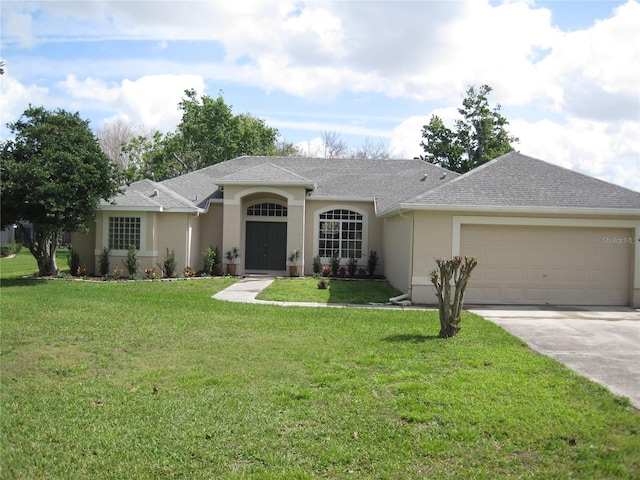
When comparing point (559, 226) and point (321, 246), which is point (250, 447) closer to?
point (559, 226)

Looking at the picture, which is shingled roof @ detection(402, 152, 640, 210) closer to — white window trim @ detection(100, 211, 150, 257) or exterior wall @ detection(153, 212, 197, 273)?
exterior wall @ detection(153, 212, 197, 273)

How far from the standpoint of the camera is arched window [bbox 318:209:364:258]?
2164 centimetres

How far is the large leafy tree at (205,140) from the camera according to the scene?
115 feet

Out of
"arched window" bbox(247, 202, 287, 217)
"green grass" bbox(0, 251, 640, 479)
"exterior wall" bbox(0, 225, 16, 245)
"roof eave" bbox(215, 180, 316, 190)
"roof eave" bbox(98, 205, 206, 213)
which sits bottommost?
"green grass" bbox(0, 251, 640, 479)

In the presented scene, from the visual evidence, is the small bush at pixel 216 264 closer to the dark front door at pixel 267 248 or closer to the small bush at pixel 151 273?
the dark front door at pixel 267 248

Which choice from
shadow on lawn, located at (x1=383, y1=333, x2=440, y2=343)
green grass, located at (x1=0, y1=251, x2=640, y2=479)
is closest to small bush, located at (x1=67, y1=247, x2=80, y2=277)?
green grass, located at (x1=0, y1=251, x2=640, y2=479)

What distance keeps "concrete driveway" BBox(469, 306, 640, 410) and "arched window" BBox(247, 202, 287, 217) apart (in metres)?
10.8

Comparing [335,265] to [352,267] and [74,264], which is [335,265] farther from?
[74,264]

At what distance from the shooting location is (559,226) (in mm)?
14203

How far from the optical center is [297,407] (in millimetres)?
5691

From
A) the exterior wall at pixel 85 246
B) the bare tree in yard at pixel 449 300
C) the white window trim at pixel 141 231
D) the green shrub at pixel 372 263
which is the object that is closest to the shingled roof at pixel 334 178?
the green shrub at pixel 372 263

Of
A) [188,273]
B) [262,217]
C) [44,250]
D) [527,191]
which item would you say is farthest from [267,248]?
[527,191]

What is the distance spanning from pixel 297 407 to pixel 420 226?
29.8 ft

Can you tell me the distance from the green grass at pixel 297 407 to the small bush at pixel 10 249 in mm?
29776
